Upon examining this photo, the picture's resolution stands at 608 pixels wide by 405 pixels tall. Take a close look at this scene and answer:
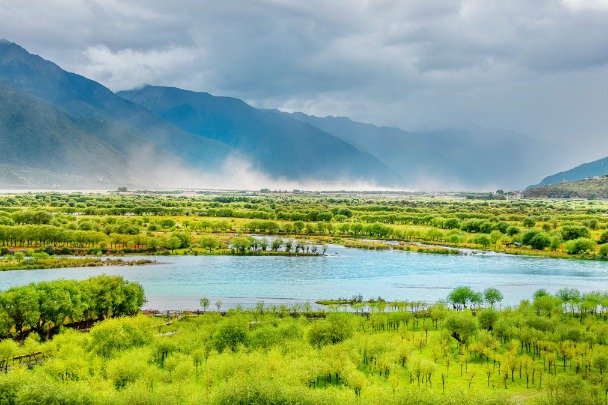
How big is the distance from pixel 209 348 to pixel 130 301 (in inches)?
799

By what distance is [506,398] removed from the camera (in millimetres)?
36938

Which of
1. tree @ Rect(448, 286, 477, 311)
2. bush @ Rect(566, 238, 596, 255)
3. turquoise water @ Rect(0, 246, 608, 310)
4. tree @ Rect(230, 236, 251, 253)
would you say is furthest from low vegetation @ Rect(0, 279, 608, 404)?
bush @ Rect(566, 238, 596, 255)

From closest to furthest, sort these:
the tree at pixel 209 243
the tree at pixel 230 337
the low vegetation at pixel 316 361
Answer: the low vegetation at pixel 316 361
the tree at pixel 230 337
the tree at pixel 209 243

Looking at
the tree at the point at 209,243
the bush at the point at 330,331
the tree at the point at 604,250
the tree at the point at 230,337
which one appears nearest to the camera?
the tree at the point at 230,337

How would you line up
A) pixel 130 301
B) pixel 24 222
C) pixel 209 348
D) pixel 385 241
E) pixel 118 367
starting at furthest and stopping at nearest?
pixel 385 241 → pixel 24 222 → pixel 130 301 → pixel 209 348 → pixel 118 367

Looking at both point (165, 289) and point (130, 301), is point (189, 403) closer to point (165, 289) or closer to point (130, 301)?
point (130, 301)

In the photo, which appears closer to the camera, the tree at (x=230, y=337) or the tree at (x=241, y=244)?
the tree at (x=230, y=337)

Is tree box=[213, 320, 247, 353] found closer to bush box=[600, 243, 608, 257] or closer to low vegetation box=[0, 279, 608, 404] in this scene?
low vegetation box=[0, 279, 608, 404]

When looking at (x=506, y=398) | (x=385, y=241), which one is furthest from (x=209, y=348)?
(x=385, y=241)

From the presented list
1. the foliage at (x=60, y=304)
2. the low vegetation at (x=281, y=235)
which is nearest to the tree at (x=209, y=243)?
the low vegetation at (x=281, y=235)

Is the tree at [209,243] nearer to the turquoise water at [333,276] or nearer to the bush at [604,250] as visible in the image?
the turquoise water at [333,276]

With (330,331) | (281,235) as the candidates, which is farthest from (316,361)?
(281,235)

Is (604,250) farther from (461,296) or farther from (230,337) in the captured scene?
(230,337)

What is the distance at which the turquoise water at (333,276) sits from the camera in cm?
8488
